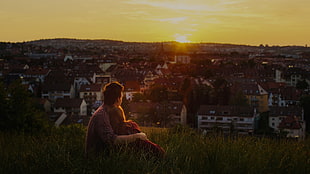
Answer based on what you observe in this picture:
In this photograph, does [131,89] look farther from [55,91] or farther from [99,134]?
[99,134]

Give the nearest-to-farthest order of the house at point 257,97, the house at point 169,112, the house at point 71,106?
the house at point 169,112
the house at point 71,106
the house at point 257,97

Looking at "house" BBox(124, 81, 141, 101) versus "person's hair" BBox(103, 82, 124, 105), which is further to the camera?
"house" BBox(124, 81, 141, 101)

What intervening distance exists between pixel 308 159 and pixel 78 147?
8.66ft

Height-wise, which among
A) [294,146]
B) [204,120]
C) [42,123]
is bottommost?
[204,120]

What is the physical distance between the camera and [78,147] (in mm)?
5434

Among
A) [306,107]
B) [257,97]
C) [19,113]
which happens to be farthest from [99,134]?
[257,97]

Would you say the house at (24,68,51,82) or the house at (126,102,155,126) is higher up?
the house at (24,68,51,82)

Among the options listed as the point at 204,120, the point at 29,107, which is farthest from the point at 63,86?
the point at 29,107

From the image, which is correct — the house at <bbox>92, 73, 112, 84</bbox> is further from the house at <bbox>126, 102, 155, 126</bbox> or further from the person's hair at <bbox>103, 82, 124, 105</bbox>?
the person's hair at <bbox>103, 82, 124, 105</bbox>

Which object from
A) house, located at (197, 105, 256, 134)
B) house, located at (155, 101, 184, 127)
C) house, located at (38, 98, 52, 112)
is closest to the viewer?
house, located at (197, 105, 256, 134)

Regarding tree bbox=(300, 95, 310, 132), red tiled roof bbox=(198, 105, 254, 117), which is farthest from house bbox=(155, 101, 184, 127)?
tree bbox=(300, 95, 310, 132)

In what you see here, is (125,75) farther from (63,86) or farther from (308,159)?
(308,159)

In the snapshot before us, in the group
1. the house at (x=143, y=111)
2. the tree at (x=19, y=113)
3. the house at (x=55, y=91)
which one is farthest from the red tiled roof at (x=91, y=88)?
the tree at (x=19, y=113)

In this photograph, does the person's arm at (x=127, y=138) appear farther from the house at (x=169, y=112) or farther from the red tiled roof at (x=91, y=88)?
the red tiled roof at (x=91, y=88)
